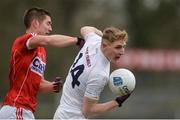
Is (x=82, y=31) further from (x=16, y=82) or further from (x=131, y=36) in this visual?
(x=131, y=36)

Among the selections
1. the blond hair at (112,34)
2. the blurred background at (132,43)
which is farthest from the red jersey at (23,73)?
the blurred background at (132,43)

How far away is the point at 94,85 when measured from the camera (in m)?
8.55

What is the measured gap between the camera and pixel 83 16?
146 ft

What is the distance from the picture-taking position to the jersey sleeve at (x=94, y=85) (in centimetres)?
853

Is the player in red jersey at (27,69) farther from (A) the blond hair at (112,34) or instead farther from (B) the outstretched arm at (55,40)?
(A) the blond hair at (112,34)

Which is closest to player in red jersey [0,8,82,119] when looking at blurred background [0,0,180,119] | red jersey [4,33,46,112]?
red jersey [4,33,46,112]

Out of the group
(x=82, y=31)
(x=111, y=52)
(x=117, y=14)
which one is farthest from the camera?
(x=117, y=14)

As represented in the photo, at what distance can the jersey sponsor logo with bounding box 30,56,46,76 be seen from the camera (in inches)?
364

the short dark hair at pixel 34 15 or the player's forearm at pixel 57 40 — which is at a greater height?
the short dark hair at pixel 34 15

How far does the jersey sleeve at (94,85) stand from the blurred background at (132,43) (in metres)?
13.3

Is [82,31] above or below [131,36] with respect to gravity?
above

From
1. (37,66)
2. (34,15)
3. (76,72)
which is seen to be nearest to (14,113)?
(37,66)

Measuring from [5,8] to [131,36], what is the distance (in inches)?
540

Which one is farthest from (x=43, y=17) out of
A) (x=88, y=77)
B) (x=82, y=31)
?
(x=88, y=77)
